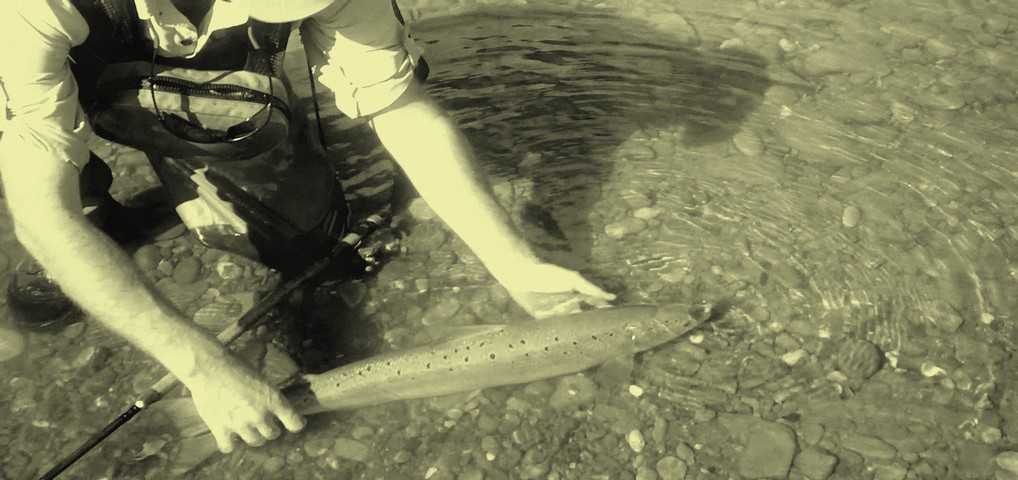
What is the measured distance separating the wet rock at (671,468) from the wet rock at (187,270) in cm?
222

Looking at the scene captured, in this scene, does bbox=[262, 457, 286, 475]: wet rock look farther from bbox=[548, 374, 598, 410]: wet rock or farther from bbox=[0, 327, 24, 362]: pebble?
bbox=[0, 327, 24, 362]: pebble

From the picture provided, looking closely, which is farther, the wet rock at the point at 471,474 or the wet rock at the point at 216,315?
the wet rock at the point at 216,315

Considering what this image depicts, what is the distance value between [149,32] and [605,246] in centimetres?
197

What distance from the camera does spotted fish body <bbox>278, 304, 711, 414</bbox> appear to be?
136 inches

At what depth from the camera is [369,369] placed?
138 inches

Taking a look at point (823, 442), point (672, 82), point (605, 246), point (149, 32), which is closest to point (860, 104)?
point (672, 82)

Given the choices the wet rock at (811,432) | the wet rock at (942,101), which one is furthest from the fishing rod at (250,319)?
the wet rock at (942,101)

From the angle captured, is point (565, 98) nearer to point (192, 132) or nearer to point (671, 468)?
point (192, 132)

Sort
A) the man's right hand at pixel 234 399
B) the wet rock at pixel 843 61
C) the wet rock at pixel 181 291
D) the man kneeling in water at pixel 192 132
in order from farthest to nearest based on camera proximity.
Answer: the wet rock at pixel 843 61, the wet rock at pixel 181 291, the man's right hand at pixel 234 399, the man kneeling in water at pixel 192 132

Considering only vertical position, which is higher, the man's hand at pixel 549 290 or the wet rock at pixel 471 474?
the man's hand at pixel 549 290

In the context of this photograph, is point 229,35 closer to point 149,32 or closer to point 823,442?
point 149,32

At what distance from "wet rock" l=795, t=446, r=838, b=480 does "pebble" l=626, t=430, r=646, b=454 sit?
1.75 ft

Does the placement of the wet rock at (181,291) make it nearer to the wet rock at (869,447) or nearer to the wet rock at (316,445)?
the wet rock at (316,445)

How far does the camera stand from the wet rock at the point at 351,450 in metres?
3.42
